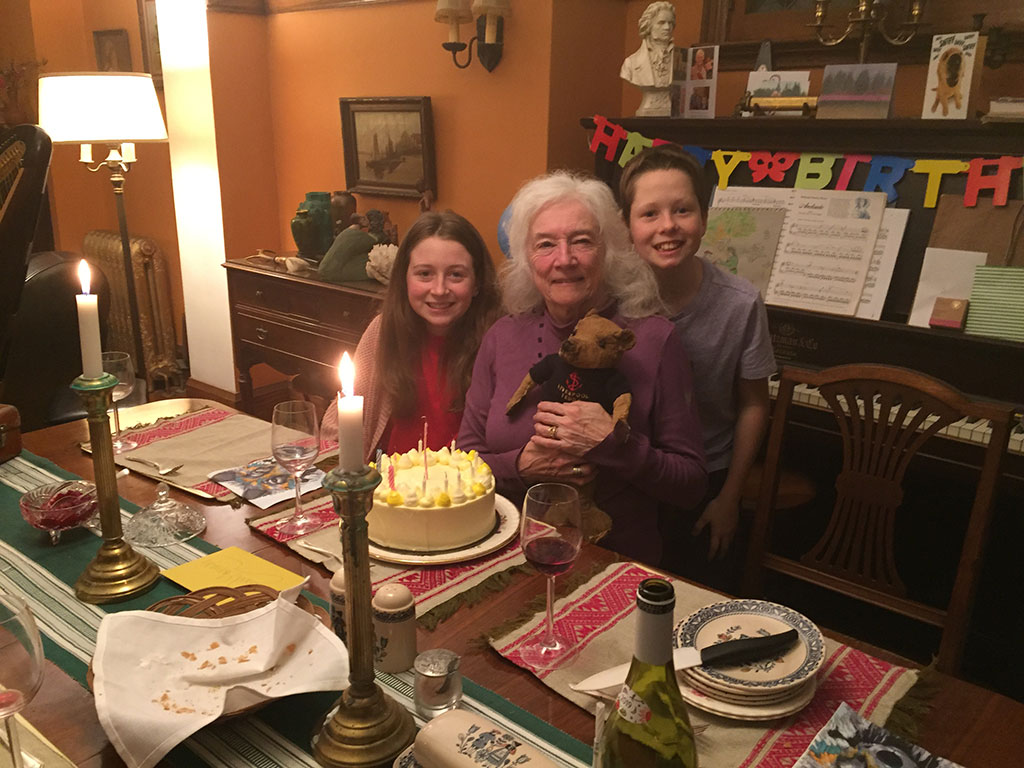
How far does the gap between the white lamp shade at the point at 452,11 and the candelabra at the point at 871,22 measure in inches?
52.2

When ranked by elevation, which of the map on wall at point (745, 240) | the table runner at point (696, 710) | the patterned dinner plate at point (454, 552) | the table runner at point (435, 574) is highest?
the map on wall at point (745, 240)

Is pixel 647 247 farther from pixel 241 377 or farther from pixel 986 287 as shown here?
pixel 241 377

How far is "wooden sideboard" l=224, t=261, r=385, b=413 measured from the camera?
140 inches

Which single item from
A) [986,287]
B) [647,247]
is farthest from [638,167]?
[986,287]

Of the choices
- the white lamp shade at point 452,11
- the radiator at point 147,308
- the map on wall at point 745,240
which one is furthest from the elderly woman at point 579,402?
the radiator at point 147,308

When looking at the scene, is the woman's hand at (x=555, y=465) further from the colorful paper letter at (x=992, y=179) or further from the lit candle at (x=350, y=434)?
A: the colorful paper letter at (x=992, y=179)

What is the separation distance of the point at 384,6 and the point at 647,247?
2358mm

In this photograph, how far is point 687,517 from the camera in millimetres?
2051

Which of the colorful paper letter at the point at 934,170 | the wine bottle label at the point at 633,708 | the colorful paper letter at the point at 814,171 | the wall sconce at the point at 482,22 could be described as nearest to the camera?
the wine bottle label at the point at 633,708

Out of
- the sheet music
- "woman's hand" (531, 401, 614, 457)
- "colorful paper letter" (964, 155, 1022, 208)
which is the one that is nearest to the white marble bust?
the sheet music

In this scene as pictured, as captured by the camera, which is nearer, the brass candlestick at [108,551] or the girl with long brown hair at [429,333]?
the brass candlestick at [108,551]

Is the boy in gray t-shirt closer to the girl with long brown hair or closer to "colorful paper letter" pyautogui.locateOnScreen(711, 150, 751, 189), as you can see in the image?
the girl with long brown hair

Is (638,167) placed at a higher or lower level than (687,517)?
higher

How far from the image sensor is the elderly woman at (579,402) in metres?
1.60
